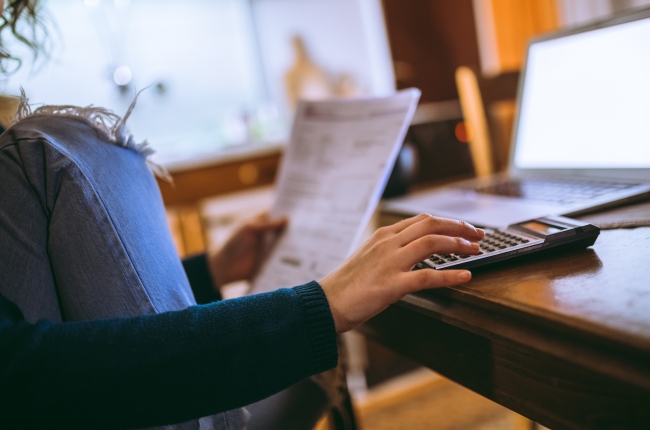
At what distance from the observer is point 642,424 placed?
0.34 m

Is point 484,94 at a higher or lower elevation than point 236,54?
lower

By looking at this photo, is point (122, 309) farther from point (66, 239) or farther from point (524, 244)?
point (524, 244)

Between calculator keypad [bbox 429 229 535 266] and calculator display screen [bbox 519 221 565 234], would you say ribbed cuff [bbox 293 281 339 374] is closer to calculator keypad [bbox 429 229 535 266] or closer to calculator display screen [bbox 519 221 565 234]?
calculator keypad [bbox 429 229 535 266]

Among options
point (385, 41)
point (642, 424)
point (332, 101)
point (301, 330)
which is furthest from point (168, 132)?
point (642, 424)

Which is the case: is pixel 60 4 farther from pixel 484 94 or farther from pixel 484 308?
pixel 484 308

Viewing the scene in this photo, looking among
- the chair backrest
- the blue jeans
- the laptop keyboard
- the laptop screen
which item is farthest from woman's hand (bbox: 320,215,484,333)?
the chair backrest

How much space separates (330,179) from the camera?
2.95 feet

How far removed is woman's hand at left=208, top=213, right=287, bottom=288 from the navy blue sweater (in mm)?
467

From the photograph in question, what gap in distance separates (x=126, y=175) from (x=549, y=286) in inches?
17.6

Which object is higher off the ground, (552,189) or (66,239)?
(66,239)

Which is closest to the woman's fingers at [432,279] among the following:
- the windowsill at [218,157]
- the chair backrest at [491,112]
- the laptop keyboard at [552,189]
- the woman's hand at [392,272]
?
the woman's hand at [392,272]

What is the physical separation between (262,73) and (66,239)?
248 centimetres

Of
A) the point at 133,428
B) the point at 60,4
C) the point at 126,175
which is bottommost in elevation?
the point at 133,428

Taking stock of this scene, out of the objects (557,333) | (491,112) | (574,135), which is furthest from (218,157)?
(557,333)
